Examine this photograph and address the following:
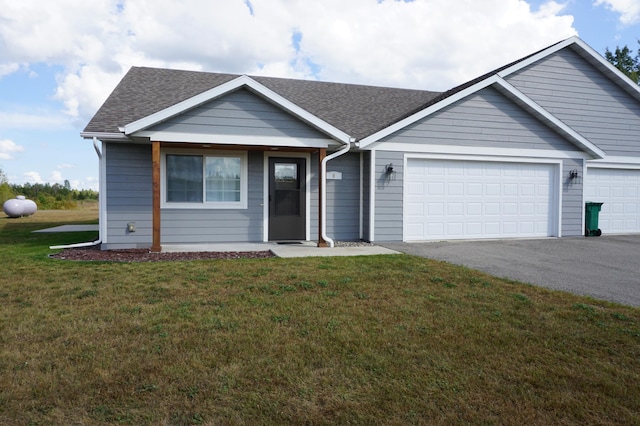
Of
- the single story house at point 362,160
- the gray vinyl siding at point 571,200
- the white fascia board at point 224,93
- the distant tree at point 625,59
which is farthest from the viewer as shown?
the distant tree at point 625,59

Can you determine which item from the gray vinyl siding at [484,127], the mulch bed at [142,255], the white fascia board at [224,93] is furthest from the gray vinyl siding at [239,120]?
the gray vinyl siding at [484,127]

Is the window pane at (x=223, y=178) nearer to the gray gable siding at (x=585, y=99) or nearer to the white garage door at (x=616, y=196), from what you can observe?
the gray gable siding at (x=585, y=99)

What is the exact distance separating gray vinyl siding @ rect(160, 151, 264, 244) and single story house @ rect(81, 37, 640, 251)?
3cm

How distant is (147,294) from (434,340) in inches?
147

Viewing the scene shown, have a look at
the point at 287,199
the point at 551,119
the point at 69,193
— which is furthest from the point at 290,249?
the point at 69,193

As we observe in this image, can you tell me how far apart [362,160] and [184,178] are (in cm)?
469

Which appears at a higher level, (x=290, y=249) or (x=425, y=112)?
(x=425, y=112)

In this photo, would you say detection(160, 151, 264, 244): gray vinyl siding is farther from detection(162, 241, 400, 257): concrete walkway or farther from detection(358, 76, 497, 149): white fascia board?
detection(358, 76, 497, 149): white fascia board

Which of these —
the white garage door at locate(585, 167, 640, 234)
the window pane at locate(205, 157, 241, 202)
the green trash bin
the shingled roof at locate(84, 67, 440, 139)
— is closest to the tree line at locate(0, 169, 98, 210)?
the shingled roof at locate(84, 67, 440, 139)

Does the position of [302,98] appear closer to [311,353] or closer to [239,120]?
[239,120]

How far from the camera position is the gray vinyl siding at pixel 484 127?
1103cm

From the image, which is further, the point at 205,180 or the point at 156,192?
the point at 205,180

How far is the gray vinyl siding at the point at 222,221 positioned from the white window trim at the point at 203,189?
0.08 metres

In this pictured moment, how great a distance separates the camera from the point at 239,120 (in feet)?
30.3
